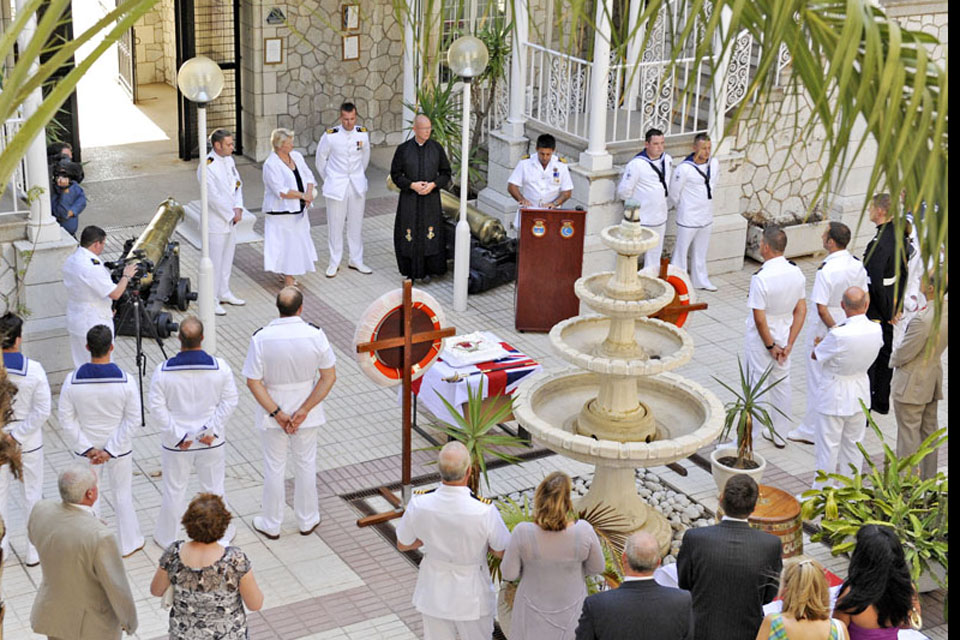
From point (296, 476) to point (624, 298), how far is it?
257cm

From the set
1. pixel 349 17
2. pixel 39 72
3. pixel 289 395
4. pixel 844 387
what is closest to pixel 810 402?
pixel 844 387

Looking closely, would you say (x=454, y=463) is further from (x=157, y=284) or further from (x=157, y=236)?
(x=157, y=236)

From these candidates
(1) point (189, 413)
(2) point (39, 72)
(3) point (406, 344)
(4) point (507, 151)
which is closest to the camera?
(2) point (39, 72)

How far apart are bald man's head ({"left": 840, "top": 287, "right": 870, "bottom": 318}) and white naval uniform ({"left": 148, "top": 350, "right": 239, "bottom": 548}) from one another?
4110 millimetres

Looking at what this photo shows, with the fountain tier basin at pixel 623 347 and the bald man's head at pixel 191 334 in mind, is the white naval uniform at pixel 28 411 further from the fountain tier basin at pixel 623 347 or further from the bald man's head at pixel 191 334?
the fountain tier basin at pixel 623 347

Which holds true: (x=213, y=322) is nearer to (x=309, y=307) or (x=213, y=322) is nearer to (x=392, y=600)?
(x=309, y=307)

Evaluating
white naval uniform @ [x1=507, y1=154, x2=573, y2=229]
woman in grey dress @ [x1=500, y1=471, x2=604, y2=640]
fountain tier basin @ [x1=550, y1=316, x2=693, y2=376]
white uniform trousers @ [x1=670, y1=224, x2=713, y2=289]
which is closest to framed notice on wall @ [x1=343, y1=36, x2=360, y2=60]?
white naval uniform @ [x1=507, y1=154, x2=573, y2=229]

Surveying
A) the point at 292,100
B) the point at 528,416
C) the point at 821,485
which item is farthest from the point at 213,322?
the point at 292,100

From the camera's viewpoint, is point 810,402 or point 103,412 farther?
point 810,402

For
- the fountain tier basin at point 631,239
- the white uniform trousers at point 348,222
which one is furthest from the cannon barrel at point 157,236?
the fountain tier basin at point 631,239

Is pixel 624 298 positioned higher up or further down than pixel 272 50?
further down

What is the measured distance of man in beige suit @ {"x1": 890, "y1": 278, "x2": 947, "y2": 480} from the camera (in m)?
9.15

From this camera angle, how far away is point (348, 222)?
14133 millimetres

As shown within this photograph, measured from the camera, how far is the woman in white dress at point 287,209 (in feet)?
42.0
